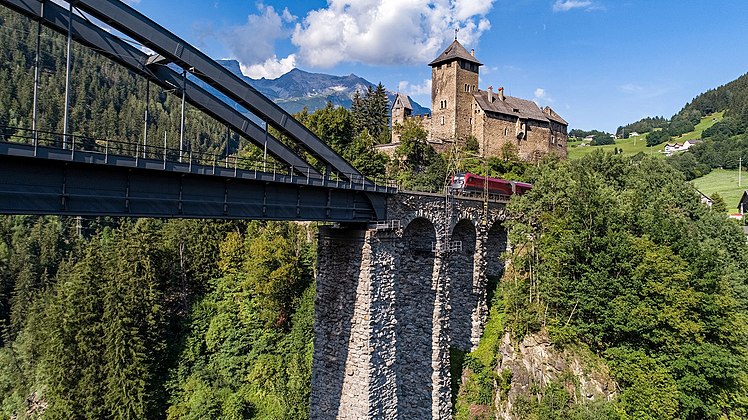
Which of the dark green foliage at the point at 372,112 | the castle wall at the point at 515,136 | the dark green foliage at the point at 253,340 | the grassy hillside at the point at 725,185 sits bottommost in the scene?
the dark green foliage at the point at 253,340

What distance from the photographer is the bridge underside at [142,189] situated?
30.2 ft

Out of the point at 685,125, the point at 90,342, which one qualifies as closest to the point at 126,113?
the point at 90,342

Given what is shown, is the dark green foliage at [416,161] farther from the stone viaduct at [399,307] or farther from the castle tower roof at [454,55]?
the stone viaduct at [399,307]

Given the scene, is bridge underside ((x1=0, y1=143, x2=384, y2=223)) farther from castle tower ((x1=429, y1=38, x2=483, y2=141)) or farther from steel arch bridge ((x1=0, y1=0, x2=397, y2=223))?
castle tower ((x1=429, y1=38, x2=483, y2=141))

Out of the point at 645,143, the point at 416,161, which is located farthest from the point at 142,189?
the point at 645,143

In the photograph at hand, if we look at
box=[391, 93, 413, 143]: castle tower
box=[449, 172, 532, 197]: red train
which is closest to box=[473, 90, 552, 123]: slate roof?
box=[391, 93, 413, 143]: castle tower

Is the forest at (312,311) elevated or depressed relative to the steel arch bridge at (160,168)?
depressed

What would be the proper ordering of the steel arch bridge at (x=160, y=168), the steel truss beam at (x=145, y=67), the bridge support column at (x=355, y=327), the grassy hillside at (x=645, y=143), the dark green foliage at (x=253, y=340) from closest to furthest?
the steel arch bridge at (x=160, y=168), the steel truss beam at (x=145, y=67), the bridge support column at (x=355, y=327), the dark green foliage at (x=253, y=340), the grassy hillside at (x=645, y=143)

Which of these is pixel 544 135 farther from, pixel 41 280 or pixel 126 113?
pixel 126 113

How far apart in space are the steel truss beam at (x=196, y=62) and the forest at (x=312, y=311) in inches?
80.7

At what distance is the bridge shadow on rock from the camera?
67.7ft

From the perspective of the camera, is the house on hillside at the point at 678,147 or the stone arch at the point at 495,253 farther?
the house on hillside at the point at 678,147

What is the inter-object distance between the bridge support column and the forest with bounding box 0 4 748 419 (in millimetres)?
6362

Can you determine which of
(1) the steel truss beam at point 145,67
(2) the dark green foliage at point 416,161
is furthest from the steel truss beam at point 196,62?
(2) the dark green foliage at point 416,161
